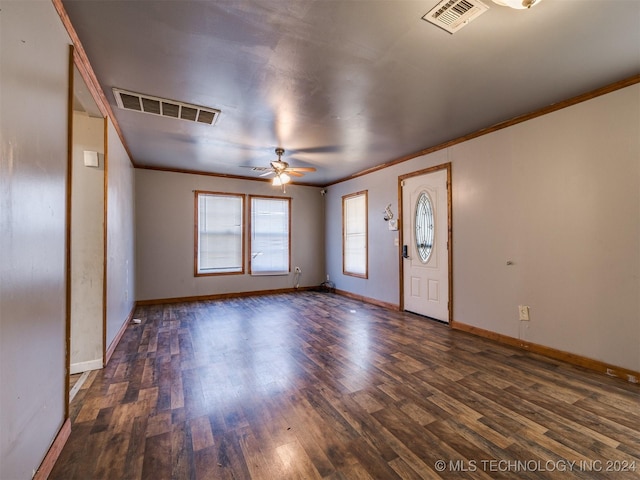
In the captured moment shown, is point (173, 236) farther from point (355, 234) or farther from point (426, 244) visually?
point (426, 244)

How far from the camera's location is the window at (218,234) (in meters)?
5.93

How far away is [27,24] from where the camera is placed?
1344 mm

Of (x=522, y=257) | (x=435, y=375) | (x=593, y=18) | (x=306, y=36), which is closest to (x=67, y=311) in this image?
(x=306, y=36)

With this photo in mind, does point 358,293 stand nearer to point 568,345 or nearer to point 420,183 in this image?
point 420,183

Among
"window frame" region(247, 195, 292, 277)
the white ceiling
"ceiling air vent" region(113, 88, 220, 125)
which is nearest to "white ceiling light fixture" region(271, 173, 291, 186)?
the white ceiling

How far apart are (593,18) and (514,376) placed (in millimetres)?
2743

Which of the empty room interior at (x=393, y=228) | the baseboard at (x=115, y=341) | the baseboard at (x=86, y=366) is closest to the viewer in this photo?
the empty room interior at (x=393, y=228)

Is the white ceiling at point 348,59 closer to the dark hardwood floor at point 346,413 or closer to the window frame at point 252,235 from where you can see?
the dark hardwood floor at point 346,413

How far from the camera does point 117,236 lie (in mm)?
3525

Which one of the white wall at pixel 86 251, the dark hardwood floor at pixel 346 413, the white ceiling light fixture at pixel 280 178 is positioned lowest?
the dark hardwood floor at pixel 346 413

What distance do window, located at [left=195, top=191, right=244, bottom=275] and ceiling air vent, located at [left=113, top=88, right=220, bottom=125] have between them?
9.65 feet

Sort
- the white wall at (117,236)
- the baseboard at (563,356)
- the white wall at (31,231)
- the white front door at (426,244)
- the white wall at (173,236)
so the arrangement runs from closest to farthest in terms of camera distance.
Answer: the white wall at (31,231), the baseboard at (563,356), the white wall at (117,236), the white front door at (426,244), the white wall at (173,236)

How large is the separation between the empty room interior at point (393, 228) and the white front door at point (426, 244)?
0.03m

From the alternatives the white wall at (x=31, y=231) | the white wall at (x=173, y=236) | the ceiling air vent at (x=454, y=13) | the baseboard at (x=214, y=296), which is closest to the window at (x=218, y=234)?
the white wall at (x=173, y=236)
